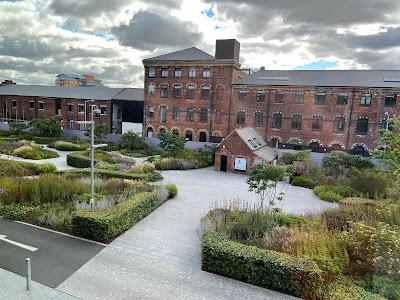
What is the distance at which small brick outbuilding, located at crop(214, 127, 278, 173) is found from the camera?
2740 centimetres

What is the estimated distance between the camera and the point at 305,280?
8531mm

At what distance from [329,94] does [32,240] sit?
33.3 metres

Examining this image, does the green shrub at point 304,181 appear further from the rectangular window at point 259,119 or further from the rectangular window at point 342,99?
the rectangular window at point 259,119

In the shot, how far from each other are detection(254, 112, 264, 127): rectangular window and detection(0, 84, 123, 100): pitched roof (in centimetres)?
2367

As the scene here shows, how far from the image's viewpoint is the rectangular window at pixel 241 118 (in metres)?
39.6

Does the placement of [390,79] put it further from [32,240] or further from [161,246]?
[32,240]

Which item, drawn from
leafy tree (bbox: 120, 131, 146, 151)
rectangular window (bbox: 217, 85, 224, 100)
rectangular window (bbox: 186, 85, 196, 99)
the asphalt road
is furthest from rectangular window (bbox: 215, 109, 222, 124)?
the asphalt road

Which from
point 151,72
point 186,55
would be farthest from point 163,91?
point 186,55

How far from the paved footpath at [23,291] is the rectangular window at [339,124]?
34.2 metres

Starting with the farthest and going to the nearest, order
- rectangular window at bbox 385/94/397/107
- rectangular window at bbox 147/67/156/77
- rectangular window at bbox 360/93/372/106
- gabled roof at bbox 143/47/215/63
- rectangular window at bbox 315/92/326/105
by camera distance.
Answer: rectangular window at bbox 147/67/156/77, gabled roof at bbox 143/47/215/63, rectangular window at bbox 315/92/326/105, rectangular window at bbox 360/93/372/106, rectangular window at bbox 385/94/397/107

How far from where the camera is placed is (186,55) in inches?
1668

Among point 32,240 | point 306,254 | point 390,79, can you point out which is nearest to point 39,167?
point 32,240

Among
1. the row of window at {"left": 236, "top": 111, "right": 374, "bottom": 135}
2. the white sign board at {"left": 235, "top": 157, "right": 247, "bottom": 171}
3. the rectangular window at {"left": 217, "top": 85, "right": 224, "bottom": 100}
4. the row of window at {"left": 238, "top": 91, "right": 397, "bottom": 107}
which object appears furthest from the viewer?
the rectangular window at {"left": 217, "top": 85, "right": 224, "bottom": 100}

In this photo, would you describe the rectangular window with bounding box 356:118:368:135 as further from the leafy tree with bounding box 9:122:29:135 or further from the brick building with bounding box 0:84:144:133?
the leafy tree with bounding box 9:122:29:135
